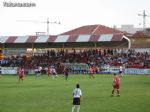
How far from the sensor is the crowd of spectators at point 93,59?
6762cm

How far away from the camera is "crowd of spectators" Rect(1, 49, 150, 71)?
222 feet

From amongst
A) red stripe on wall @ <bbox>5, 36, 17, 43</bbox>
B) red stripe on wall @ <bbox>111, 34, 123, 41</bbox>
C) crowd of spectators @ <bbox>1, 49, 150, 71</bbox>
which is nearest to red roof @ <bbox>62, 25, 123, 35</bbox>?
crowd of spectators @ <bbox>1, 49, 150, 71</bbox>

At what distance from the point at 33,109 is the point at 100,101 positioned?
16.9 ft

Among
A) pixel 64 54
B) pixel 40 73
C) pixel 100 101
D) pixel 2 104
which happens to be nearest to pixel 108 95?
pixel 100 101

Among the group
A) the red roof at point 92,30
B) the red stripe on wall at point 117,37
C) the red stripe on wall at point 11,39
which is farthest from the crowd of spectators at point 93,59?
the red roof at point 92,30

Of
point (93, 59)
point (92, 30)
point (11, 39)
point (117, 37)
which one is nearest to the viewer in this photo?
point (117, 37)

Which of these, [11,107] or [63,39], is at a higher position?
[63,39]

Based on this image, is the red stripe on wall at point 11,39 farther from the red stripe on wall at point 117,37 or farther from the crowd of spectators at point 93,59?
the red stripe on wall at point 117,37

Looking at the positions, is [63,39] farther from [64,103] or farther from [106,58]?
[64,103]

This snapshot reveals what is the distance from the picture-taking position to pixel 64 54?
76.6m

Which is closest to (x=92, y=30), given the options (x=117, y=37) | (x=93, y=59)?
(x=93, y=59)

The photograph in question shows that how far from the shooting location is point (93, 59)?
70.9 metres

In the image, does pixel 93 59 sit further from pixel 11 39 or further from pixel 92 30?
pixel 92 30

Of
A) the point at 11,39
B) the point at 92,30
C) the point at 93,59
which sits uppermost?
the point at 92,30
